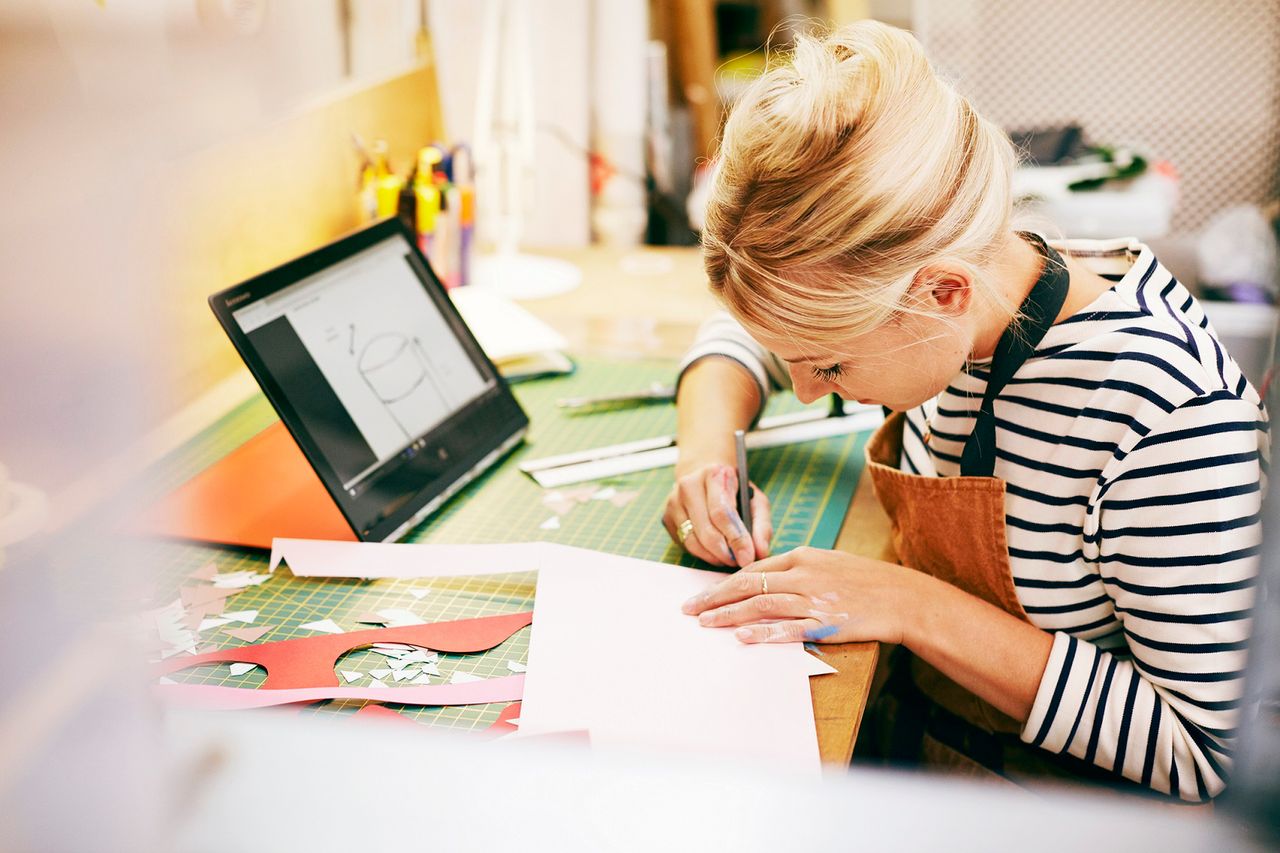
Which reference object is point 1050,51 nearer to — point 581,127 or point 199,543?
point 581,127

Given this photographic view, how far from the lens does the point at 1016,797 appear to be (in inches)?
6.6

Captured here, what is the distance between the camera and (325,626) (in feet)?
3.02

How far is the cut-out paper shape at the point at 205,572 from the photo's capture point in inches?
38.9

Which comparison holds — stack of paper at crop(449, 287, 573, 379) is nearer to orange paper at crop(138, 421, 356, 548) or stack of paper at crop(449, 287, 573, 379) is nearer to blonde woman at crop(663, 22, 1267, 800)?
orange paper at crop(138, 421, 356, 548)

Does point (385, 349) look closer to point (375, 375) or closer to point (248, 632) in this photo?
point (375, 375)

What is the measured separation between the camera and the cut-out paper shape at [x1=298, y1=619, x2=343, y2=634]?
0.91 m

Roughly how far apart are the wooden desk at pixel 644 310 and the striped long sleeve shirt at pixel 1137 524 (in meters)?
0.16

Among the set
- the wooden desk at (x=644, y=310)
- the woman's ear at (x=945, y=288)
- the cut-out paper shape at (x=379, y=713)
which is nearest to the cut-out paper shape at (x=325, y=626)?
the cut-out paper shape at (x=379, y=713)

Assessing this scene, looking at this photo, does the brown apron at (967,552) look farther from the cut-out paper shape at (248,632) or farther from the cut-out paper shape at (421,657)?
the cut-out paper shape at (248,632)

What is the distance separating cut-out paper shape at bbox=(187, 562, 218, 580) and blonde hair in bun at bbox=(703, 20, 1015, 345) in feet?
1.74

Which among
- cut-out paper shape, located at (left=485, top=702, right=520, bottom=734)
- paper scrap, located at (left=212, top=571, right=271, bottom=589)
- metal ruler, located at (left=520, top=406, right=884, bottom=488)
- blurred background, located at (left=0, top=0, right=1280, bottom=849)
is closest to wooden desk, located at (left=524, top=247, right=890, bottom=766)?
blurred background, located at (left=0, top=0, right=1280, bottom=849)

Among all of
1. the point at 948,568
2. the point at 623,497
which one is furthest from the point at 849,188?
the point at 623,497

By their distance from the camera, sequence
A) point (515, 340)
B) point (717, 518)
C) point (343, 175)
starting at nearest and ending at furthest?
point (717, 518), point (515, 340), point (343, 175)

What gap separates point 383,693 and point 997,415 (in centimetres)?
54
